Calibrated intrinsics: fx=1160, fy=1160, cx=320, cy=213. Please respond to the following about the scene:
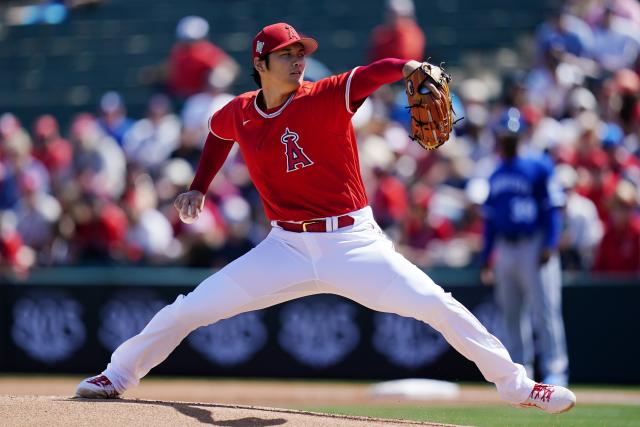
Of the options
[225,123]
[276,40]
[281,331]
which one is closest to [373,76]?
[276,40]

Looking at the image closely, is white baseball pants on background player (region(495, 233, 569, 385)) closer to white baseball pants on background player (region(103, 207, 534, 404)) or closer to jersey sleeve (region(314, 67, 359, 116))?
white baseball pants on background player (region(103, 207, 534, 404))

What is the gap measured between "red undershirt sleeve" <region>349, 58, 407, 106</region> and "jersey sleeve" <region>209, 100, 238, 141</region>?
32.1 inches

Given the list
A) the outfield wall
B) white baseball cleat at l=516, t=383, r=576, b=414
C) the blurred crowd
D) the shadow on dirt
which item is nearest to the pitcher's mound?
the shadow on dirt

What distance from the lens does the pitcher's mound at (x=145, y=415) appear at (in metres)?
5.93

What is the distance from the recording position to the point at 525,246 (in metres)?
10.1

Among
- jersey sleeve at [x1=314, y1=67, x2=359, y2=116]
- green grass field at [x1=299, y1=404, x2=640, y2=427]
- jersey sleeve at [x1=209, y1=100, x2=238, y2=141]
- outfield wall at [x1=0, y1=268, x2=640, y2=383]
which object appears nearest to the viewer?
jersey sleeve at [x1=314, y1=67, x2=359, y2=116]

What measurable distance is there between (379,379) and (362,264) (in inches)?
218

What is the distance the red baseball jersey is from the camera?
595 centimetres

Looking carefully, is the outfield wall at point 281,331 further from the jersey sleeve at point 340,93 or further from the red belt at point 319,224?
the jersey sleeve at point 340,93

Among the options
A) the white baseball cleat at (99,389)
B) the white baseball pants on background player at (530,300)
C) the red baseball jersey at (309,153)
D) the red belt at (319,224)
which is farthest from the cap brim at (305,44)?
the white baseball pants on background player at (530,300)

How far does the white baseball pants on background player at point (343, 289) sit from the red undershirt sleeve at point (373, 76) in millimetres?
658

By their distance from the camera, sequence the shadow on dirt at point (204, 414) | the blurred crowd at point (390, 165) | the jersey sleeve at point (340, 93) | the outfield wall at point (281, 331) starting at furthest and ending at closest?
the blurred crowd at point (390, 165) → the outfield wall at point (281, 331) → the shadow on dirt at point (204, 414) → the jersey sleeve at point (340, 93)

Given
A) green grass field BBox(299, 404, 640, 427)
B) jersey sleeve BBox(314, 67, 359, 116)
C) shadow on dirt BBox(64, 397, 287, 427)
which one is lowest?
green grass field BBox(299, 404, 640, 427)

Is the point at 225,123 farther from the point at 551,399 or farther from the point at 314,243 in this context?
the point at 551,399
